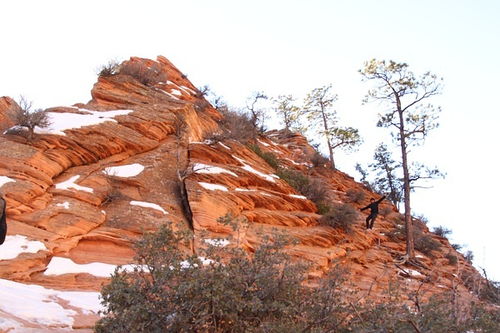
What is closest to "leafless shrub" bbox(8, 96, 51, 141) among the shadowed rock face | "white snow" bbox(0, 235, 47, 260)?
the shadowed rock face

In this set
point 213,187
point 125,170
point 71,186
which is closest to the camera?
point 71,186

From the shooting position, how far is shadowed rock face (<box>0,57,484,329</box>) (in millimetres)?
10312

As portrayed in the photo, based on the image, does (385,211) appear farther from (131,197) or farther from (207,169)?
(131,197)

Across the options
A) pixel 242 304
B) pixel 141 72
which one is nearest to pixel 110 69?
pixel 141 72

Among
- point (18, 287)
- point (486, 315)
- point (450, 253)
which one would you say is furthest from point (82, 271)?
point (450, 253)

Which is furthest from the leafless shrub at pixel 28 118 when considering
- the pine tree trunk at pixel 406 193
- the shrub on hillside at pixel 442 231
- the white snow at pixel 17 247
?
the shrub on hillside at pixel 442 231

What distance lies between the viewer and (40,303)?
25.5 feet

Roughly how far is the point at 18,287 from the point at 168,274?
3.93 m

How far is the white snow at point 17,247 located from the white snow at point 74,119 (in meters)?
5.07

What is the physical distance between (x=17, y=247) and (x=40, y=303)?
2.37 metres

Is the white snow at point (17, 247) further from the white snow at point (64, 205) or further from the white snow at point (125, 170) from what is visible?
the white snow at point (125, 170)

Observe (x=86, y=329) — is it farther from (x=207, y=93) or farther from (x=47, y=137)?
(x=207, y=93)

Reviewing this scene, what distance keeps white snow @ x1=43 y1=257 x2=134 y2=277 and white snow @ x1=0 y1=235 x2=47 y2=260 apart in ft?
1.42

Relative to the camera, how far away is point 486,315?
5.71 metres
